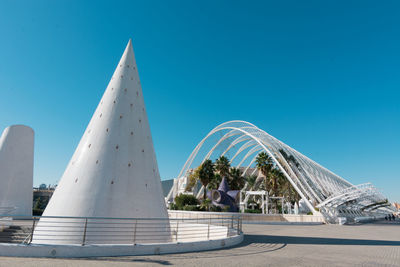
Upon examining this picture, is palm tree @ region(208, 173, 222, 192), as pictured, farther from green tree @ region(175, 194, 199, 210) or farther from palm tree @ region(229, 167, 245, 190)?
green tree @ region(175, 194, 199, 210)

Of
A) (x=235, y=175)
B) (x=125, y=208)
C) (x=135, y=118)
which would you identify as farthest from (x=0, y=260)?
(x=235, y=175)

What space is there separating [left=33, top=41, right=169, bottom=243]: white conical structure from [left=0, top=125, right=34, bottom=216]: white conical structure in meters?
20.2

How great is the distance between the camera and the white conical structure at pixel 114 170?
35.5 feet

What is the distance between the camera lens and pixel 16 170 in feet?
89.4

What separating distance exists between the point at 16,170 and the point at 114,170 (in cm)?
2286

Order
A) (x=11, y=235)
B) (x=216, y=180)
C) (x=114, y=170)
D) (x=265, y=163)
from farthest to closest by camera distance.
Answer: (x=216, y=180)
(x=265, y=163)
(x=11, y=235)
(x=114, y=170)

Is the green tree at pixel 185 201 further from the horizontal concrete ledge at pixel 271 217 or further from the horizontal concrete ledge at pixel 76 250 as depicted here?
the horizontal concrete ledge at pixel 76 250

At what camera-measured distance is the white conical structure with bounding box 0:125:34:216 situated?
26.4 metres

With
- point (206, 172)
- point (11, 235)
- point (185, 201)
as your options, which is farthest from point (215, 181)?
point (11, 235)

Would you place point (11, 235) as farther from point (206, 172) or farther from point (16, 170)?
point (206, 172)

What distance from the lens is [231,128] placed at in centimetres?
7194

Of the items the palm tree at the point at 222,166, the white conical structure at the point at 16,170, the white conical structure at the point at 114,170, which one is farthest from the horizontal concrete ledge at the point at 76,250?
the palm tree at the point at 222,166

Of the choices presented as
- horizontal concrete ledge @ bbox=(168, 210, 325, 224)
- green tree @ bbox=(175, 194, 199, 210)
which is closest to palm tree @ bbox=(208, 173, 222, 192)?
green tree @ bbox=(175, 194, 199, 210)

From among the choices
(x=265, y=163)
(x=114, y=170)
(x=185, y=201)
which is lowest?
(x=185, y=201)
